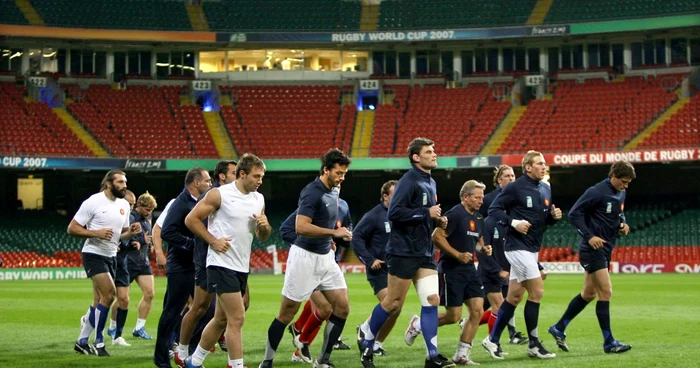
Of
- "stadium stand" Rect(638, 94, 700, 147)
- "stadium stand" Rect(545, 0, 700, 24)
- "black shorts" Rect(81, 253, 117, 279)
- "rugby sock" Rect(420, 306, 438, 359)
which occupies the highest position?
"stadium stand" Rect(545, 0, 700, 24)

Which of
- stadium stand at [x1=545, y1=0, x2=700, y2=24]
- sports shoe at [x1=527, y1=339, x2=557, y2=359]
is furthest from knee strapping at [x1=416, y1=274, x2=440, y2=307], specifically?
stadium stand at [x1=545, y1=0, x2=700, y2=24]

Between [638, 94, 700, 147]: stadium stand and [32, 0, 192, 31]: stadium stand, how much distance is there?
2508cm

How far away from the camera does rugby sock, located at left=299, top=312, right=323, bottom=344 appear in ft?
41.4

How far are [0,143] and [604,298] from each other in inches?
1566

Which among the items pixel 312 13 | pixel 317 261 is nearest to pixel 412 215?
pixel 317 261

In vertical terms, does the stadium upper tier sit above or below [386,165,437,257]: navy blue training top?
above

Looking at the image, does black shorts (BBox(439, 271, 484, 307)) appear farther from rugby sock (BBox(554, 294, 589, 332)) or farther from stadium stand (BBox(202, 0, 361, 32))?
stadium stand (BBox(202, 0, 361, 32))

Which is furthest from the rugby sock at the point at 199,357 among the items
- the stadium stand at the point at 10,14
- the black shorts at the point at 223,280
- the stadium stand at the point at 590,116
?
the stadium stand at the point at 10,14

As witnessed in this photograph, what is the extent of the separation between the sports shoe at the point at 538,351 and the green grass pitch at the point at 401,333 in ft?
0.62

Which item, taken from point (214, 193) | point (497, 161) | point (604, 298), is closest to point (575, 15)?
point (497, 161)

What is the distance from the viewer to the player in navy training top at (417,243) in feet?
37.4

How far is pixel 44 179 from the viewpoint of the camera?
174 ft

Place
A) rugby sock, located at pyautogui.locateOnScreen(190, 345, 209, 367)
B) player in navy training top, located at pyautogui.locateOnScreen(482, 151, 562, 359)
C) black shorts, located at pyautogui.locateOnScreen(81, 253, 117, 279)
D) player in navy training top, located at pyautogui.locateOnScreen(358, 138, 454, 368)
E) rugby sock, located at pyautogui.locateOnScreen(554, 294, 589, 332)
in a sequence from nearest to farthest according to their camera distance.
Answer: rugby sock, located at pyautogui.locateOnScreen(190, 345, 209, 367) < player in navy training top, located at pyautogui.locateOnScreen(358, 138, 454, 368) < player in navy training top, located at pyautogui.locateOnScreen(482, 151, 562, 359) < rugby sock, located at pyautogui.locateOnScreen(554, 294, 589, 332) < black shorts, located at pyautogui.locateOnScreen(81, 253, 117, 279)

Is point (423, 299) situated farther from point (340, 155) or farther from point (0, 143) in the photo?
point (0, 143)
